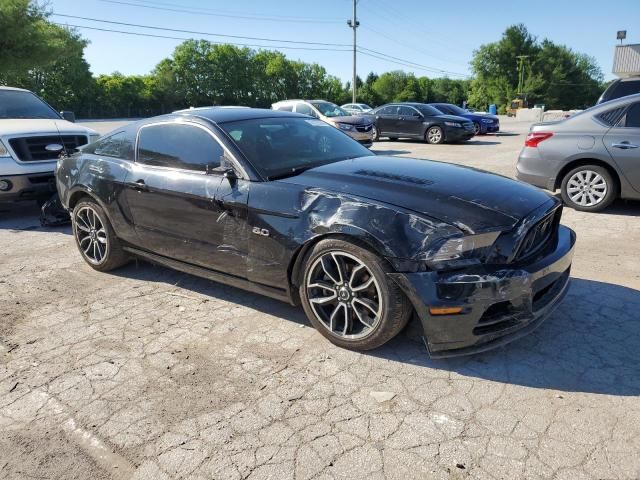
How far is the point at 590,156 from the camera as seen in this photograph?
21.2ft

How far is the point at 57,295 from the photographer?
4.41m

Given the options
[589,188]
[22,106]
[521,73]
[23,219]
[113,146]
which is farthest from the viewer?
[521,73]

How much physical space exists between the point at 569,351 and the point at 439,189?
4.33 feet

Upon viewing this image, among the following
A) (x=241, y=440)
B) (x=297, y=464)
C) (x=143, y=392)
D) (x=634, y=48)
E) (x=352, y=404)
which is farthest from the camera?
(x=634, y=48)

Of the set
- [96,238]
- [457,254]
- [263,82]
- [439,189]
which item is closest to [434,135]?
[96,238]

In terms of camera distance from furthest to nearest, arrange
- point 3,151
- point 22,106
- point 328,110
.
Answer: point 328,110
point 22,106
point 3,151

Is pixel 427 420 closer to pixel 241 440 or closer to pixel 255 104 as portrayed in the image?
pixel 241 440

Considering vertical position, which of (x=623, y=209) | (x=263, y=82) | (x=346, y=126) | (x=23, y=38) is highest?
(x=263, y=82)

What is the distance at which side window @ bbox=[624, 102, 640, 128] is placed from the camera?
20.5 feet

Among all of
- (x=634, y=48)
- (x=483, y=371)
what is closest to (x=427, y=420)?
(x=483, y=371)

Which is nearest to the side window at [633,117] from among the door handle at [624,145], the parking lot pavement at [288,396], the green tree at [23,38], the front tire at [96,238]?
the door handle at [624,145]

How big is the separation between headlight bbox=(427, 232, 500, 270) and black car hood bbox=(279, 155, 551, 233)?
80mm

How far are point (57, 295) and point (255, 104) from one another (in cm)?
8213

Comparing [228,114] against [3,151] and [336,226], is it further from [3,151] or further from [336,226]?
[3,151]
